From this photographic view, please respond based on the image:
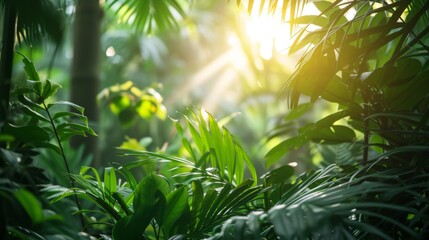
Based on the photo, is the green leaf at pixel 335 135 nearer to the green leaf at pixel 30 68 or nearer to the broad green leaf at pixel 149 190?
the broad green leaf at pixel 149 190

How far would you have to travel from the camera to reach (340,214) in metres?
0.67

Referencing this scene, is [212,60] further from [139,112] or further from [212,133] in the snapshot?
[212,133]

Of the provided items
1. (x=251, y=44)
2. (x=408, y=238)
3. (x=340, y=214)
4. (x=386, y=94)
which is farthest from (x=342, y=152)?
(x=251, y=44)

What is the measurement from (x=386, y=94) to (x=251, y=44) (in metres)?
1.86

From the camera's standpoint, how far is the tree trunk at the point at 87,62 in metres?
1.66

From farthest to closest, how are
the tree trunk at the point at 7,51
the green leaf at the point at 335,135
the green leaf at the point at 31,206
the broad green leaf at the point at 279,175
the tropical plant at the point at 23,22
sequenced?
the green leaf at the point at 335,135, the broad green leaf at the point at 279,175, the tree trunk at the point at 7,51, the tropical plant at the point at 23,22, the green leaf at the point at 31,206

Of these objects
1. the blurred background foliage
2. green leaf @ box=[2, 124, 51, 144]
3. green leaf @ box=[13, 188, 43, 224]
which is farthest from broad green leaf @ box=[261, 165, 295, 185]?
the blurred background foliage

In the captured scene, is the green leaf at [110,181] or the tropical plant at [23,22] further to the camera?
the green leaf at [110,181]

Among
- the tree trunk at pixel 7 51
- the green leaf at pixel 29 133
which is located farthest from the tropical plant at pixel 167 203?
the tree trunk at pixel 7 51

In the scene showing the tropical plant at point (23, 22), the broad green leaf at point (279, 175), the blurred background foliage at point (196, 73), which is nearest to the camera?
the tropical plant at point (23, 22)

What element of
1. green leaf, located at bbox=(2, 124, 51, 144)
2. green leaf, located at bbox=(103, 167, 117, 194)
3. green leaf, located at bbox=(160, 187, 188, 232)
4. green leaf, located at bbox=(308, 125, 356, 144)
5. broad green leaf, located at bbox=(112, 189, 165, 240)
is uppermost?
green leaf, located at bbox=(308, 125, 356, 144)

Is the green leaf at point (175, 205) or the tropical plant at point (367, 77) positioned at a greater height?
the tropical plant at point (367, 77)

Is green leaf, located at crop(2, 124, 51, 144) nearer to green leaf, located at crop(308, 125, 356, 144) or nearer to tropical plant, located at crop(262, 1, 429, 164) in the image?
tropical plant, located at crop(262, 1, 429, 164)

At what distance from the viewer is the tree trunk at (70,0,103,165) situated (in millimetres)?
1655
